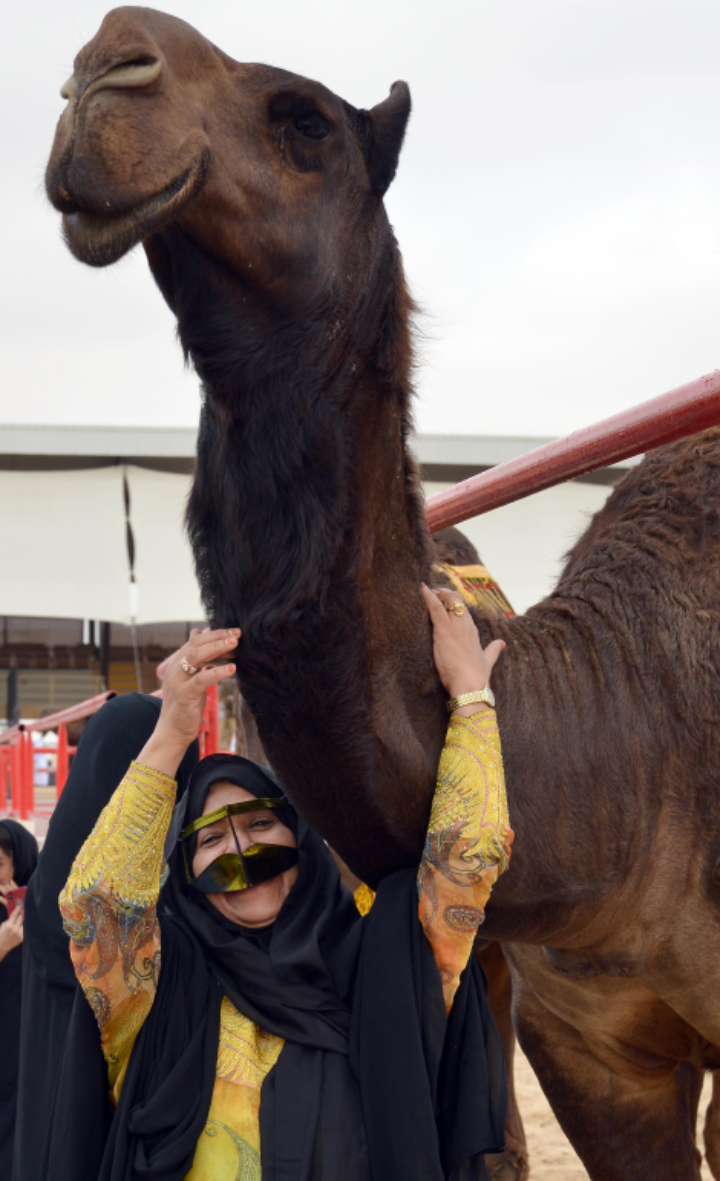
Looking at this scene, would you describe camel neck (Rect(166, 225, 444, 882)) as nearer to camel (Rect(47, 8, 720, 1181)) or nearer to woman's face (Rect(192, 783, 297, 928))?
camel (Rect(47, 8, 720, 1181))

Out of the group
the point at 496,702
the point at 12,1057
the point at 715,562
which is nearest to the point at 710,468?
the point at 715,562

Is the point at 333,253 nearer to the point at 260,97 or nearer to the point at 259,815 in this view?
the point at 260,97

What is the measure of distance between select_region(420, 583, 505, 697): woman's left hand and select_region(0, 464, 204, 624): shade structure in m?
15.2

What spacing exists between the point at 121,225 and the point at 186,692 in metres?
0.77

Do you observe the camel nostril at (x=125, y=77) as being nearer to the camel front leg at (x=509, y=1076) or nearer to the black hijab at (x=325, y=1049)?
the black hijab at (x=325, y=1049)

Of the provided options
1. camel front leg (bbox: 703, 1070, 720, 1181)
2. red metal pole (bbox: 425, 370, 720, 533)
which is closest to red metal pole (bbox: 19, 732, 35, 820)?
camel front leg (bbox: 703, 1070, 720, 1181)

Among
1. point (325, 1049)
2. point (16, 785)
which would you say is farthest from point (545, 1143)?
point (16, 785)

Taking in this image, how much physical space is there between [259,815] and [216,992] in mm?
336

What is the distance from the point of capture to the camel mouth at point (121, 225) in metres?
1.71

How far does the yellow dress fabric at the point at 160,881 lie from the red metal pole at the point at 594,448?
0.78 metres

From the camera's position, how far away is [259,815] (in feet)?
7.82

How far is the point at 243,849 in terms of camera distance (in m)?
2.33

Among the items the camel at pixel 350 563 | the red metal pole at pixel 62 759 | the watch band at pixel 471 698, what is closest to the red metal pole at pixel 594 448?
the camel at pixel 350 563

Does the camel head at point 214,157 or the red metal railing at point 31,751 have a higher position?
the camel head at point 214,157
